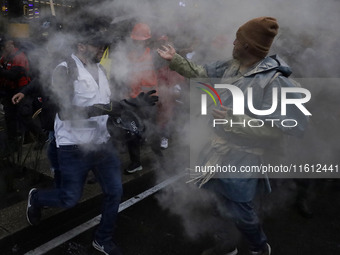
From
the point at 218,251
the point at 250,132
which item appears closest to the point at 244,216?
the point at 218,251


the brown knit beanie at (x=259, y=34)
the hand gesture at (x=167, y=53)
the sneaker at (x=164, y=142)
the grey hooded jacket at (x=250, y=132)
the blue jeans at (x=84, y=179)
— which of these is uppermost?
the brown knit beanie at (x=259, y=34)

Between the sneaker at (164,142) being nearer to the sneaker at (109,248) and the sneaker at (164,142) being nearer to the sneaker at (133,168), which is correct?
the sneaker at (133,168)

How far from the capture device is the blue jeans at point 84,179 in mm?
2682

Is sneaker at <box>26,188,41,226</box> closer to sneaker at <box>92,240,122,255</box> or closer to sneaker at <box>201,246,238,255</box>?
sneaker at <box>92,240,122,255</box>

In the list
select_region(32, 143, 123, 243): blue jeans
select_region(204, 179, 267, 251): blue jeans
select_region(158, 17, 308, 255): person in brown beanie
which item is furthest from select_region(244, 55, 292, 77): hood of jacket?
select_region(32, 143, 123, 243): blue jeans

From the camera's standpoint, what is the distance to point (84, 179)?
2799 mm

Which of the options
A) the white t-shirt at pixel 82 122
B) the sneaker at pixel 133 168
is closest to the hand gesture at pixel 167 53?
the white t-shirt at pixel 82 122

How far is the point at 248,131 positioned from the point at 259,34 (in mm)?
681

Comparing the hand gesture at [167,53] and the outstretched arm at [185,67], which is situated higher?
the hand gesture at [167,53]

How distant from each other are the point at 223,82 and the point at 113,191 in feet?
3.91

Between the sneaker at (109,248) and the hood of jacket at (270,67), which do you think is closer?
the hood of jacket at (270,67)

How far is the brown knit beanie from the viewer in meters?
2.46

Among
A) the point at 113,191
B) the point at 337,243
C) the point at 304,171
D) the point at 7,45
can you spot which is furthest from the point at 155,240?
the point at 7,45

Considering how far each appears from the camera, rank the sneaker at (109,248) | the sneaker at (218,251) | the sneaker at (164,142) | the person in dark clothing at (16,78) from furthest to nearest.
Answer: the sneaker at (164,142), the person in dark clothing at (16,78), the sneaker at (218,251), the sneaker at (109,248)
